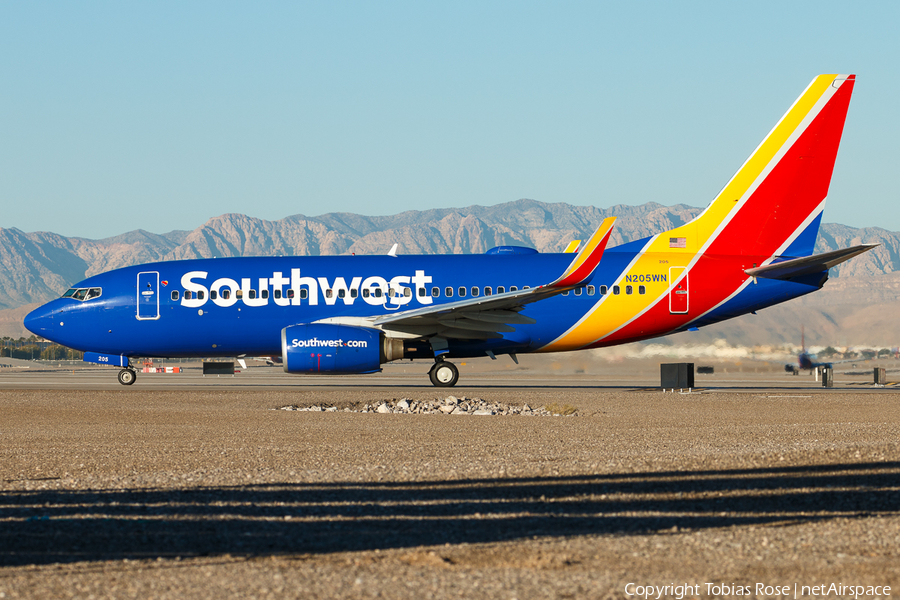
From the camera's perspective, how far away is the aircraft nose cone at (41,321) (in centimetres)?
3052

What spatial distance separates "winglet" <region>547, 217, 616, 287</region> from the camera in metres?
26.3

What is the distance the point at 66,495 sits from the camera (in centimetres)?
884

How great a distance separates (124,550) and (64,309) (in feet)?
85.5

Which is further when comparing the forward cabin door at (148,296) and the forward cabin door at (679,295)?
the forward cabin door at (148,296)

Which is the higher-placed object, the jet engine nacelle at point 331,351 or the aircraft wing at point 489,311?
the aircraft wing at point 489,311

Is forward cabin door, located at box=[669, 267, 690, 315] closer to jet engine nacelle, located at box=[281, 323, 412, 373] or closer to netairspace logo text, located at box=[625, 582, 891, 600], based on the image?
jet engine nacelle, located at box=[281, 323, 412, 373]

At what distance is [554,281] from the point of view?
28.2m

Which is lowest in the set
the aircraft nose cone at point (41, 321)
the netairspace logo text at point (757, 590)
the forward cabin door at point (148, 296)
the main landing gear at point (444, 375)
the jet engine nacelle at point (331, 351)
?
the netairspace logo text at point (757, 590)

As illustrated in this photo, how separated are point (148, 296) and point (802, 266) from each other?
20.1 meters

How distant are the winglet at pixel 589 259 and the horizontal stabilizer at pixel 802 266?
4.93 metres

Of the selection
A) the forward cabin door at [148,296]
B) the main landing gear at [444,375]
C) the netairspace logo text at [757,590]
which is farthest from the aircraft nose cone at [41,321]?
the netairspace logo text at [757,590]

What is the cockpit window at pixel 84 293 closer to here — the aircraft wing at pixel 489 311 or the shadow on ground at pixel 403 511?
the aircraft wing at pixel 489 311

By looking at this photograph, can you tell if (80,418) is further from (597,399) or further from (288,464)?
(597,399)

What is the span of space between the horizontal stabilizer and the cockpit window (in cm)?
2048
